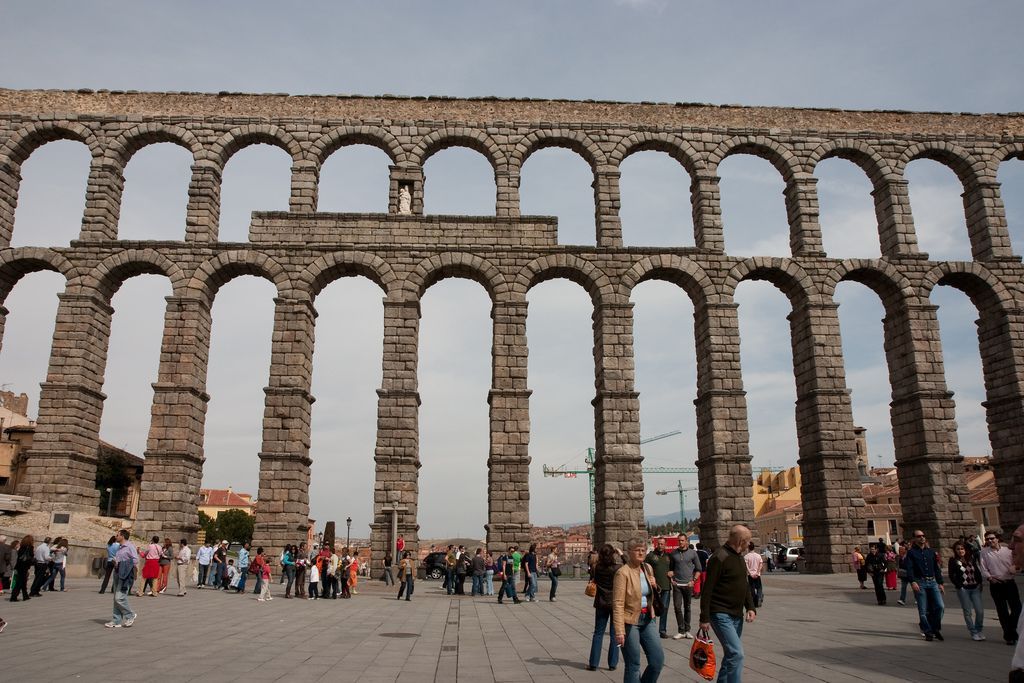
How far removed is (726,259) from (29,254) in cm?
2607

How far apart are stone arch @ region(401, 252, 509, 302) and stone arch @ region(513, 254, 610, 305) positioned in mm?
728

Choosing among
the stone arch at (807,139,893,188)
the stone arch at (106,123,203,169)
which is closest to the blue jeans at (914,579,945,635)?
the stone arch at (807,139,893,188)

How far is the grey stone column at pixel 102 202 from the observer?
28.0 meters

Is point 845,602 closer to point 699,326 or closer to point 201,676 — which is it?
point 699,326

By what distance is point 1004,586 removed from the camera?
1145 centimetres

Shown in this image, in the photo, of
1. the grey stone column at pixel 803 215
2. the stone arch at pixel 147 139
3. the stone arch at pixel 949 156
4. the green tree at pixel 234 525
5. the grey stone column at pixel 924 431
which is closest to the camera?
the grey stone column at pixel 924 431

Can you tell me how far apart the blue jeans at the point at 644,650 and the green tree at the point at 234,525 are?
3565 inches

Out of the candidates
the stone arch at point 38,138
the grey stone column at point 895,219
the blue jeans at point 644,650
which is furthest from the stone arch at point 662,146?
the blue jeans at point 644,650

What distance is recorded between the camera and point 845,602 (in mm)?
18359

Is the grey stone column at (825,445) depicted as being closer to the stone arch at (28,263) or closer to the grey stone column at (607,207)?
the grey stone column at (607,207)

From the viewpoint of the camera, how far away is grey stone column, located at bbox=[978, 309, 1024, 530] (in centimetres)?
2723

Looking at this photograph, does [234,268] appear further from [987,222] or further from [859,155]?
[987,222]

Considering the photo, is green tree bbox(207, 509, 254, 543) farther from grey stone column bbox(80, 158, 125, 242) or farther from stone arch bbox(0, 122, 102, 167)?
grey stone column bbox(80, 158, 125, 242)

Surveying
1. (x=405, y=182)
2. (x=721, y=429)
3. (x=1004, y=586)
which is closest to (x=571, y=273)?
(x=405, y=182)
